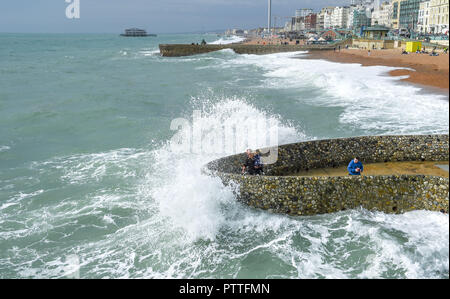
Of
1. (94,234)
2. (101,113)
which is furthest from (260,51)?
(94,234)

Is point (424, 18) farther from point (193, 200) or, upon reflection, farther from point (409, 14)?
point (193, 200)

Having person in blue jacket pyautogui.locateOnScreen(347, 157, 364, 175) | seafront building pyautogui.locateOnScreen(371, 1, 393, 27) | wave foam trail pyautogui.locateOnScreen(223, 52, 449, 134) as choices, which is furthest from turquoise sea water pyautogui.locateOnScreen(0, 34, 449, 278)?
seafront building pyautogui.locateOnScreen(371, 1, 393, 27)

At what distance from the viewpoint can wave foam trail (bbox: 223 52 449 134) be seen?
19.7m

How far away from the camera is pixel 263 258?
891cm

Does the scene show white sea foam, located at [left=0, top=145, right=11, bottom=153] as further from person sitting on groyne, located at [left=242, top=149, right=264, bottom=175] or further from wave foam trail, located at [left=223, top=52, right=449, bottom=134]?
wave foam trail, located at [left=223, top=52, right=449, bottom=134]

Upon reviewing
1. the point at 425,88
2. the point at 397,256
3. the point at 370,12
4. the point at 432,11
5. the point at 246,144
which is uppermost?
the point at 370,12

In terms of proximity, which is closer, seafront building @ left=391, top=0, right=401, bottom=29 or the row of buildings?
the row of buildings

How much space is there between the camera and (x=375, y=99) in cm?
2708

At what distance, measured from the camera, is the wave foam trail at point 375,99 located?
1970 centimetres

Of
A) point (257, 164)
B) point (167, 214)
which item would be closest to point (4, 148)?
point (167, 214)

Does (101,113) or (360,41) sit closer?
(101,113)
